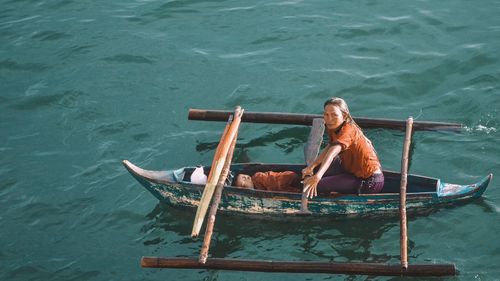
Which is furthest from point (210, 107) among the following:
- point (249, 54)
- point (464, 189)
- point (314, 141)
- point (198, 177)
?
point (464, 189)

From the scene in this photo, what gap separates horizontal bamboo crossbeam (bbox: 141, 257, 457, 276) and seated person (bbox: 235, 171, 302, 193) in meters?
2.08

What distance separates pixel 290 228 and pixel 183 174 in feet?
6.97

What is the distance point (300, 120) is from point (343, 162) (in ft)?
7.69

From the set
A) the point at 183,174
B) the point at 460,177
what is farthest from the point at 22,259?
the point at 460,177

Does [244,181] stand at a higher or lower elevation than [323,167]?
lower

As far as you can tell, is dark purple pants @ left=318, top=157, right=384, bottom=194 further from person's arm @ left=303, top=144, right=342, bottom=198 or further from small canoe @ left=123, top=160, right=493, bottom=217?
person's arm @ left=303, top=144, right=342, bottom=198

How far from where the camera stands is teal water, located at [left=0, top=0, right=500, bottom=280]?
39.8 ft

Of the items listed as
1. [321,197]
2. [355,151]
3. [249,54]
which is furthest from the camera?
[249,54]

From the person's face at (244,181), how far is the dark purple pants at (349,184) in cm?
125

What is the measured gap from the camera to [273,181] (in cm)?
1220

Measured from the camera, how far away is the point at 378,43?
1762cm

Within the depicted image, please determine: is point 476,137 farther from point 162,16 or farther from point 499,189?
point 162,16

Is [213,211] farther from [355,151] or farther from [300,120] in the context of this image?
[300,120]

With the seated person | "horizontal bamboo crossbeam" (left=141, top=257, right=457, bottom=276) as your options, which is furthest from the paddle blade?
"horizontal bamboo crossbeam" (left=141, top=257, right=457, bottom=276)
